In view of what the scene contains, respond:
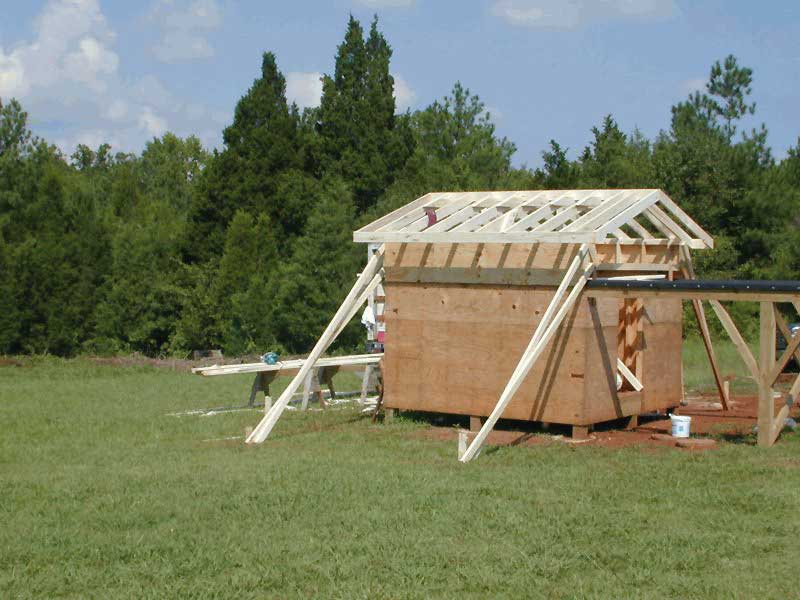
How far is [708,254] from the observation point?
→ 30250 millimetres

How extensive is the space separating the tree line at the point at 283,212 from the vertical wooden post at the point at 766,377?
17.5 metres

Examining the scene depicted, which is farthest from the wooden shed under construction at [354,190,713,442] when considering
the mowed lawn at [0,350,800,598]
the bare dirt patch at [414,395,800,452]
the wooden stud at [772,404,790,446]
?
the wooden stud at [772,404,790,446]

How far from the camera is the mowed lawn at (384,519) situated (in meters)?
7.16

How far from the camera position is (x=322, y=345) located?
13.9 meters

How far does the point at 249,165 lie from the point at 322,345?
2869 centimetres

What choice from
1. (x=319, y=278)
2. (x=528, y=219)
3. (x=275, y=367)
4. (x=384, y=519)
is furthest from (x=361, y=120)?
(x=384, y=519)

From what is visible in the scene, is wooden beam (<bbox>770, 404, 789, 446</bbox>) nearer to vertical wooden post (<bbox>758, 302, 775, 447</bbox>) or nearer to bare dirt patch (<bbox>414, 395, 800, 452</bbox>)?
vertical wooden post (<bbox>758, 302, 775, 447</bbox>)

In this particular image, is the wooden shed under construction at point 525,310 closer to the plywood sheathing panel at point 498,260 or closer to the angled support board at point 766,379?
the plywood sheathing panel at point 498,260

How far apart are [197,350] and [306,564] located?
29.5 meters

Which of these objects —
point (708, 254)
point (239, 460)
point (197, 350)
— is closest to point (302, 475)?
point (239, 460)

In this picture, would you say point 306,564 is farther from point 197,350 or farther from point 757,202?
point 197,350

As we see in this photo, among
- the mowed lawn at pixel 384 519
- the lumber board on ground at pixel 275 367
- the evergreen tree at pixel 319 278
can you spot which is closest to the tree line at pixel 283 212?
the evergreen tree at pixel 319 278

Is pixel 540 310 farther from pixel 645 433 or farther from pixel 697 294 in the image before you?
pixel 645 433

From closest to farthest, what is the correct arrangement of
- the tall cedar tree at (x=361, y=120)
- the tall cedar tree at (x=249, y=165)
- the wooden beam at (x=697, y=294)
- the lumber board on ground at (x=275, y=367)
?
the wooden beam at (x=697, y=294) → the lumber board on ground at (x=275, y=367) → the tall cedar tree at (x=249, y=165) → the tall cedar tree at (x=361, y=120)
